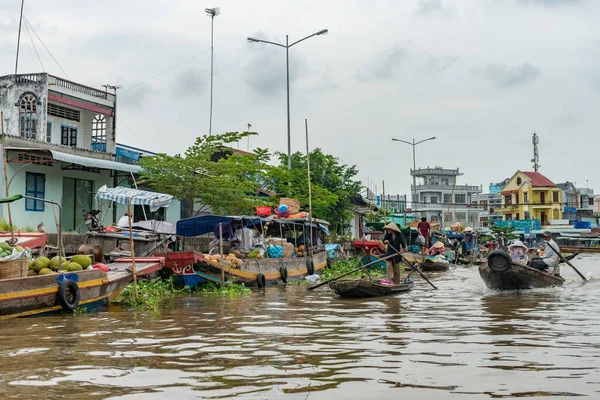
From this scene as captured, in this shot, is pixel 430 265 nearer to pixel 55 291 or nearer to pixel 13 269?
pixel 55 291

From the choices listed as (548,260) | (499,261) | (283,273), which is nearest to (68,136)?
(283,273)

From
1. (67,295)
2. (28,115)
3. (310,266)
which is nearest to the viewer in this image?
(67,295)

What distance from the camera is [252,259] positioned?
18.8 m

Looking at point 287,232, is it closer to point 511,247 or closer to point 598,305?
point 511,247

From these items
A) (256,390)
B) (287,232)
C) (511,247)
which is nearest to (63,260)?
(256,390)

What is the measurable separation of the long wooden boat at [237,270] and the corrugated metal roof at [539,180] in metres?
61.3

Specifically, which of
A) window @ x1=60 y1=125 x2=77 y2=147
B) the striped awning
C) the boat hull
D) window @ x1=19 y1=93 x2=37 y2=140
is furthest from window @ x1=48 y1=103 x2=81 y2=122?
the boat hull

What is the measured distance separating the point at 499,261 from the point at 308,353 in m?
9.82

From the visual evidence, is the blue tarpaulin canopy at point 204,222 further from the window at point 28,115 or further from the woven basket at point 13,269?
the window at point 28,115

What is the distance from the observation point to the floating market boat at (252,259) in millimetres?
16969

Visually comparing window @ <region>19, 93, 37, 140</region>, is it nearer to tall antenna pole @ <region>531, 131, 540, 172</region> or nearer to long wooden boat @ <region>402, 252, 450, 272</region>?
long wooden boat @ <region>402, 252, 450, 272</region>

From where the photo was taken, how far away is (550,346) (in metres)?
7.92

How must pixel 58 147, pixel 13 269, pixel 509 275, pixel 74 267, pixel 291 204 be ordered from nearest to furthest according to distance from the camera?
pixel 13 269
pixel 74 267
pixel 509 275
pixel 291 204
pixel 58 147

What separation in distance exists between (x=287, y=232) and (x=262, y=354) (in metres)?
17.8
